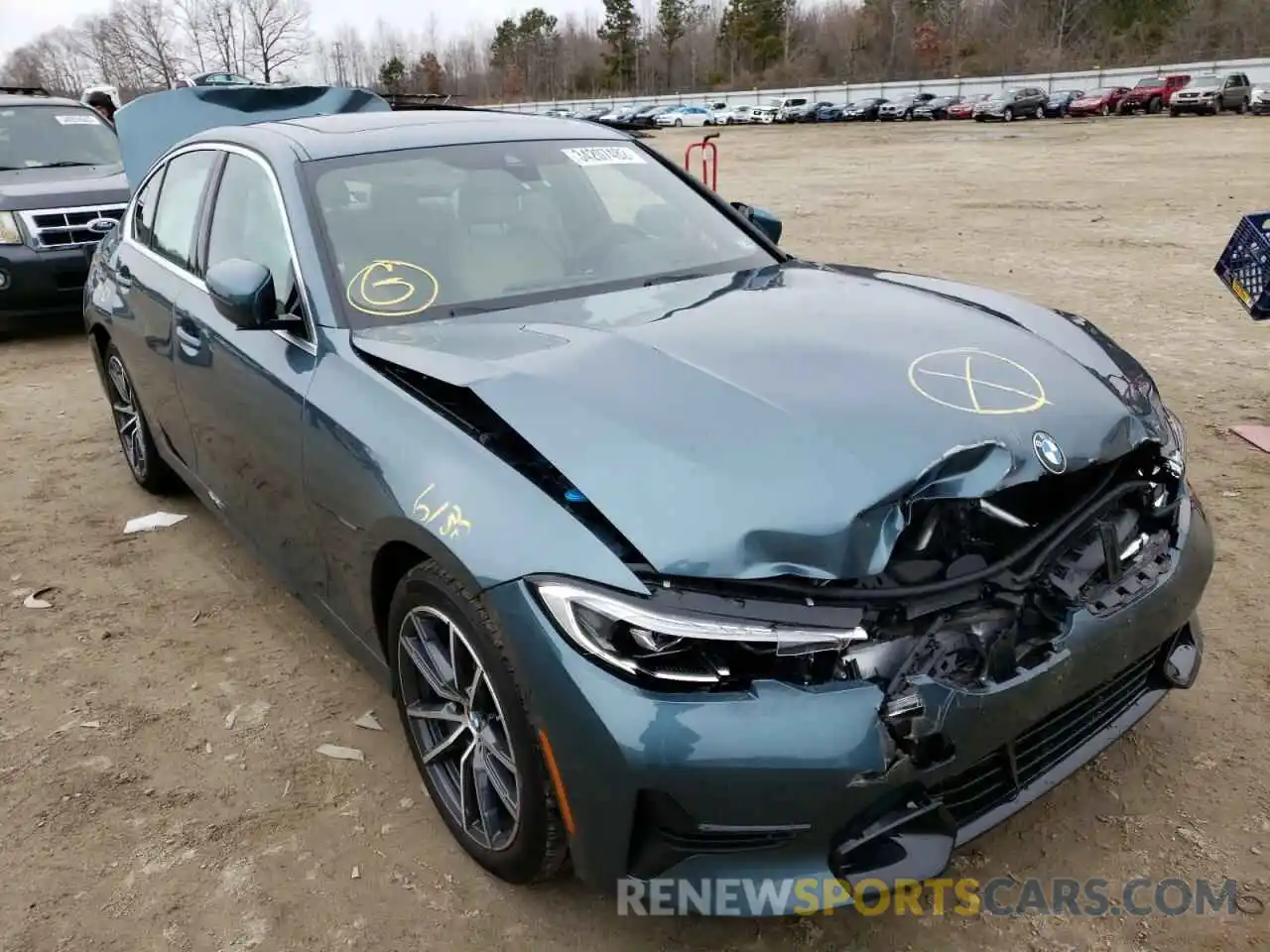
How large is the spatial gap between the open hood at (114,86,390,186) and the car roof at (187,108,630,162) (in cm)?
446

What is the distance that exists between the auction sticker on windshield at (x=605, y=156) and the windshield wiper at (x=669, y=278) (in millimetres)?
668

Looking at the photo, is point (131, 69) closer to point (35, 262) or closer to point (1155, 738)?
point (35, 262)

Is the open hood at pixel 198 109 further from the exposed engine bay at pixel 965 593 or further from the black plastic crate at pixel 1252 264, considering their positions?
the exposed engine bay at pixel 965 593

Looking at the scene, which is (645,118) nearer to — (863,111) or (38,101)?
(863,111)

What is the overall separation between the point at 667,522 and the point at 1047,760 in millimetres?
1028

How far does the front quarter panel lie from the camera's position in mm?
1973

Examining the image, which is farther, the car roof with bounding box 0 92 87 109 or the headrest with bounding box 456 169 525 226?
the car roof with bounding box 0 92 87 109

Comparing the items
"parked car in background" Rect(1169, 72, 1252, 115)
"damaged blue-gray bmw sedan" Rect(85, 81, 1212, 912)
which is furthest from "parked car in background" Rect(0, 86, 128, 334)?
"parked car in background" Rect(1169, 72, 1252, 115)

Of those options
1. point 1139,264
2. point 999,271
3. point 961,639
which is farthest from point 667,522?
point 1139,264

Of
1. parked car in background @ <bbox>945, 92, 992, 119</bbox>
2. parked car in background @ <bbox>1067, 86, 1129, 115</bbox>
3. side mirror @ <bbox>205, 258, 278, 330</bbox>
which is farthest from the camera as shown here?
parked car in background @ <bbox>945, 92, 992, 119</bbox>

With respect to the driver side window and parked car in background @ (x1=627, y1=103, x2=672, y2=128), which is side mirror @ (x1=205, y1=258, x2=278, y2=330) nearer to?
the driver side window

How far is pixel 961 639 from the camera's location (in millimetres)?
1967

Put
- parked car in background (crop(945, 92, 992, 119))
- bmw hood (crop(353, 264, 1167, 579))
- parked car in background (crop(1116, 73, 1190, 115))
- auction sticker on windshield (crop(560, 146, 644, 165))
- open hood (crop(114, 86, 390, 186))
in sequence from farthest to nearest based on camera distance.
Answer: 1. parked car in background (crop(945, 92, 992, 119))
2. parked car in background (crop(1116, 73, 1190, 115))
3. open hood (crop(114, 86, 390, 186))
4. auction sticker on windshield (crop(560, 146, 644, 165))
5. bmw hood (crop(353, 264, 1167, 579))

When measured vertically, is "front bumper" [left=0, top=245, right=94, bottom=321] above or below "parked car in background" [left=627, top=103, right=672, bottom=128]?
above
